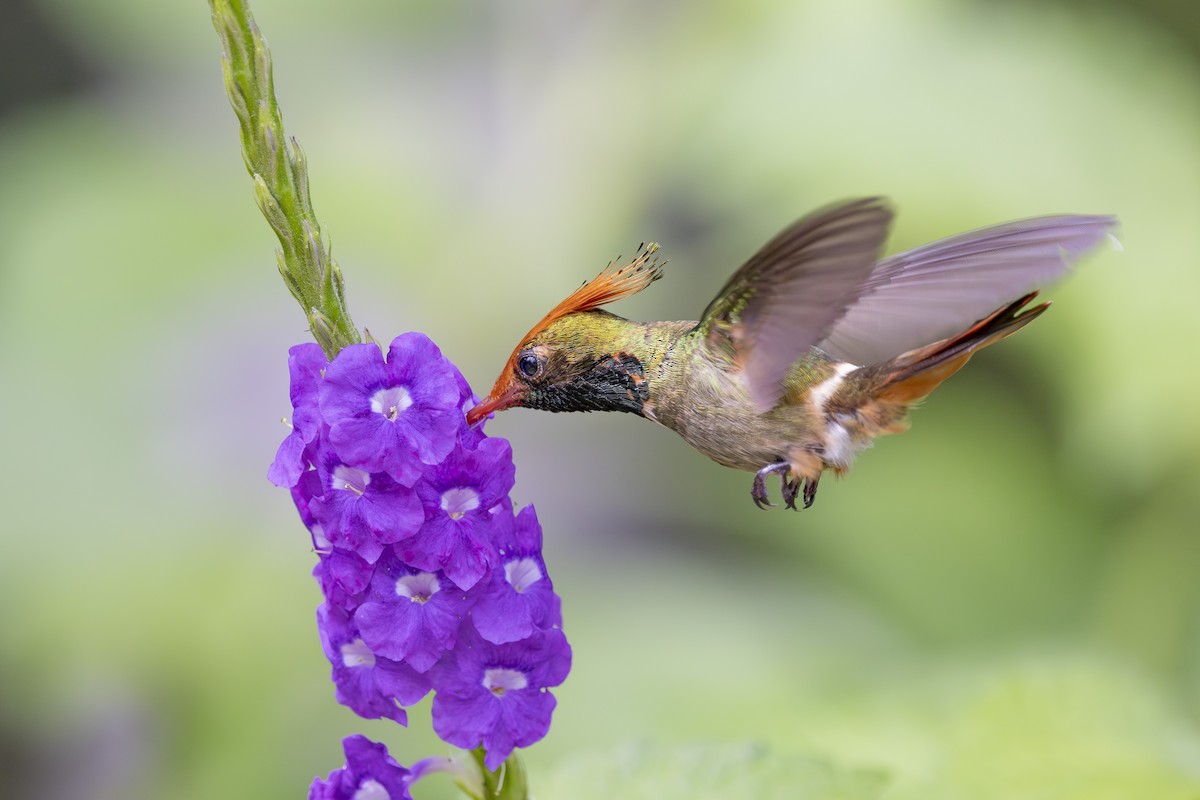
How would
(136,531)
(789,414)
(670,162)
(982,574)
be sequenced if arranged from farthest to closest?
(670,162), (982,574), (136,531), (789,414)

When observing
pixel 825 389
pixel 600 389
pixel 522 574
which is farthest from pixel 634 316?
pixel 522 574

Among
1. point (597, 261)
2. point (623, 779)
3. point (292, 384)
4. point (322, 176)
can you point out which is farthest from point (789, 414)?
point (322, 176)

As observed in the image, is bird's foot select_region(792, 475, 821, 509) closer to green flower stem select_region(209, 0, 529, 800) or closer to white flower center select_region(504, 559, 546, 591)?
white flower center select_region(504, 559, 546, 591)

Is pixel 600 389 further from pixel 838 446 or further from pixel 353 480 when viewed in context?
pixel 353 480

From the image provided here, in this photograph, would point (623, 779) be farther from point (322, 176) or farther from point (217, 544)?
point (322, 176)

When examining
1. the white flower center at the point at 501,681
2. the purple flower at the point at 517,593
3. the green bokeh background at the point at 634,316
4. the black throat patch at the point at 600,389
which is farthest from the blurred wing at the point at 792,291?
the green bokeh background at the point at 634,316

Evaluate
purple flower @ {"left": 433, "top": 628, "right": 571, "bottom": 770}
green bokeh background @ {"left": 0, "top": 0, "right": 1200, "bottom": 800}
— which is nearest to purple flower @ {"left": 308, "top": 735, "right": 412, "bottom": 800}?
purple flower @ {"left": 433, "top": 628, "right": 571, "bottom": 770}

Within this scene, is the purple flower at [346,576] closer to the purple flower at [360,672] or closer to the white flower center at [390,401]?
the purple flower at [360,672]
